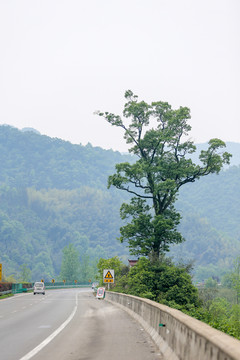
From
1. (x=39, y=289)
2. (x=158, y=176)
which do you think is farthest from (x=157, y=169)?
(x=39, y=289)

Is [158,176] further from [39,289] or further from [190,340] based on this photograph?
[190,340]

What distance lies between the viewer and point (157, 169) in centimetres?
5344

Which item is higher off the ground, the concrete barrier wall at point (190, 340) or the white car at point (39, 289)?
the white car at point (39, 289)

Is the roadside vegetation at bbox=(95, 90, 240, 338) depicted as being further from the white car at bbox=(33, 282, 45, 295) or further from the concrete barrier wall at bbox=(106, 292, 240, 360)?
the concrete barrier wall at bbox=(106, 292, 240, 360)

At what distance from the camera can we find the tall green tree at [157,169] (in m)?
52.2

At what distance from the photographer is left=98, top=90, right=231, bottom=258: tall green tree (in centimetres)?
5219

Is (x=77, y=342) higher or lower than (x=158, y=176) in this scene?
lower

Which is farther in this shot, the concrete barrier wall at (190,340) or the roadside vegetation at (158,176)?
the roadside vegetation at (158,176)

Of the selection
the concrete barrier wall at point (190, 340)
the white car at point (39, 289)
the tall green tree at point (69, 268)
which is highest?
the tall green tree at point (69, 268)

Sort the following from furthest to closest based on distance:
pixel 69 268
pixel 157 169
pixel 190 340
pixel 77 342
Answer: pixel 69 268 < pixel 157 169 < pixel 77 342 < pixel 190 340

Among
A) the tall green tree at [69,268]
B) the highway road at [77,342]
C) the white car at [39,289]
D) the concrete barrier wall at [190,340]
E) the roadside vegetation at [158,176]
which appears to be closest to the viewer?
the concrete barrier wall at [190,340]

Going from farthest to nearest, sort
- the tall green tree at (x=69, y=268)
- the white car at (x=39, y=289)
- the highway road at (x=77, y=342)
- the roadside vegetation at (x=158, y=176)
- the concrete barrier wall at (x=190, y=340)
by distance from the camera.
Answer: the tall green tree at (x=69, y=268) < the white car at (x=39, y=289) < the roadside vegetation at (x=158, y=176) < the highway road at (x=77, y=342) < the concrete barrier wall at (x=190, y=340)

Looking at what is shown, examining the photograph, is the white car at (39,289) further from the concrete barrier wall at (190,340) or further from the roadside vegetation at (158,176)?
the concrete barrier wall at (190,340)

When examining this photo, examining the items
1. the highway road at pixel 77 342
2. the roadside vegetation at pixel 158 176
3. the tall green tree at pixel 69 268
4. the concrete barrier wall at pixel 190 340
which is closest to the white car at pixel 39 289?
the roadside vegetation at pixel 158 176
